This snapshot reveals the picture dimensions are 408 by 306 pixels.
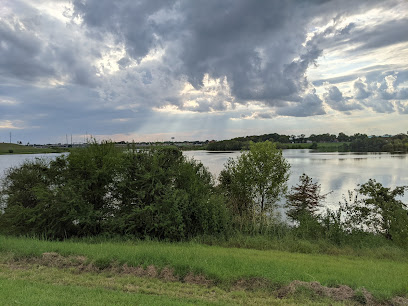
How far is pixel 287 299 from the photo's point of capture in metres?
5.90

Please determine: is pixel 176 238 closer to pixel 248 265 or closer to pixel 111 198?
pixel 111 198

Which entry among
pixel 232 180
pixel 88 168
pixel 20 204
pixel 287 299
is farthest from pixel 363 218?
pixel 20 204

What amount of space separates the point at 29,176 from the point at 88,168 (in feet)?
11.1

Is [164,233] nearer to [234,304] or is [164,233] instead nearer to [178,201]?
[178,201]

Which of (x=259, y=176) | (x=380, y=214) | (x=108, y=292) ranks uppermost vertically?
(x=259, y=176)

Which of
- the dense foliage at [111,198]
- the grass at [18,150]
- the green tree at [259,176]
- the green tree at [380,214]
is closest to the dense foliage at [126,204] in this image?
the dense foliage at [111,198]

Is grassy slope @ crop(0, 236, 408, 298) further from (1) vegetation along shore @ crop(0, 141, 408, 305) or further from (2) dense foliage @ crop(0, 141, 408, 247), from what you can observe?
(2) dense foliage @ crop(0, 141, 408, 247)

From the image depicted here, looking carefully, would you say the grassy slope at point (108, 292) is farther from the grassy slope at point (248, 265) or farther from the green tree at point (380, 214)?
the green tree at point (380, 214)

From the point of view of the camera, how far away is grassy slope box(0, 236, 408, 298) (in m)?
6.76

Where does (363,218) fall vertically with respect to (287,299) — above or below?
below

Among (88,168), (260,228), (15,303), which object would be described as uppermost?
(88,168)

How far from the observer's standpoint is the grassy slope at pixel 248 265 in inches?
266

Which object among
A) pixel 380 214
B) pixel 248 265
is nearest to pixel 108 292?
pixel 248 265

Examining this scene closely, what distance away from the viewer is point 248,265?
7488 mm
